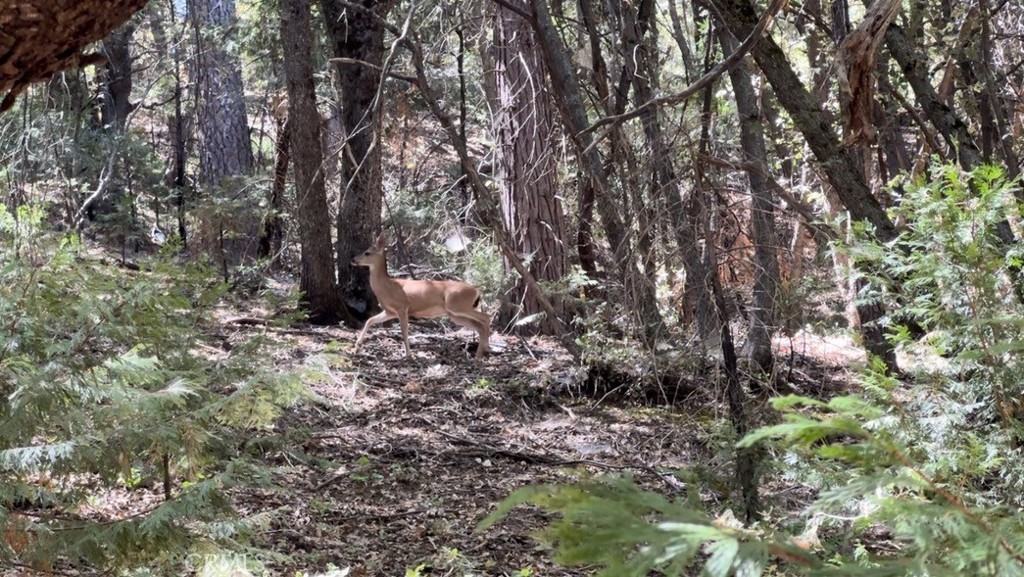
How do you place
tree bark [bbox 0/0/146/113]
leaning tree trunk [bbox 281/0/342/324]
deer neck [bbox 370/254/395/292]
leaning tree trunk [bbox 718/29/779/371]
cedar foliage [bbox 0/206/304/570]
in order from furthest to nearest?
deer neck [bbox 370/254/395/292] → leaning tree trunk [bbox 281/0/342/324] → leaning tree trunk [bbox 718/29/779/371] → cedar foliage [bbox 0/206/304/570] → tree bark [bbox 0/0/146/113]

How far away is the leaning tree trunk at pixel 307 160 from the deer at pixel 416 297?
48cm

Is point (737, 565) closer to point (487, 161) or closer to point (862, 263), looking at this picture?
point (862, 263)

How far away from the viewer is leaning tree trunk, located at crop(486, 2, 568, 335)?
1040 cm

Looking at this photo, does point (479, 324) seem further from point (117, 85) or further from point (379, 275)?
point (117, 85)

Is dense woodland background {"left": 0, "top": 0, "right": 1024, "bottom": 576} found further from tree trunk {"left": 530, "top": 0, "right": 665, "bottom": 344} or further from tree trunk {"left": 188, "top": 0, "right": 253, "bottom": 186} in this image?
tree trunk {"left": 188, "top": 0, "right": 253, "bottom": 186}

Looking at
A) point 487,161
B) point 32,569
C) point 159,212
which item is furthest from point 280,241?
point 32,569

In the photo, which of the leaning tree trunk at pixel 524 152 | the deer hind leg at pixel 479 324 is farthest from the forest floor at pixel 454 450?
the leaning tree trunk at pixel 524 152

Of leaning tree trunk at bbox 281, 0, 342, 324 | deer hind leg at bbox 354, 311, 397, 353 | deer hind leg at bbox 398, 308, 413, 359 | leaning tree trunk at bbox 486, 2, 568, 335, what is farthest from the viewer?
leaning tree trunk at bbox 486, 2, 568, 335

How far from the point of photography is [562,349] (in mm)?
10008

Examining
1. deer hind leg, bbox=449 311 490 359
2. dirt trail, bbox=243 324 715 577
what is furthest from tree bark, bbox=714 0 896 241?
deer hind leg, bbox=449 311 490 359

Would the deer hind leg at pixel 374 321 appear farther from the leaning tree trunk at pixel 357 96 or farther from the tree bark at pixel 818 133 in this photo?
the tree bark at pixel 818 133

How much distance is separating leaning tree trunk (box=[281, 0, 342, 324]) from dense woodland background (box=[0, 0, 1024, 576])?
0.11 feet

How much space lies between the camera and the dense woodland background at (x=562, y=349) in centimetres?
313

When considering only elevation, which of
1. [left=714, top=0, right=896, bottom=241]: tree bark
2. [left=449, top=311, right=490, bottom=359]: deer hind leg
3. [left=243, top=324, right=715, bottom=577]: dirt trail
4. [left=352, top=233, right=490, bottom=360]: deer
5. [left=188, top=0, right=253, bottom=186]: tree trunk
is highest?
[left=188, top=0, right=253, bottom=186]: tree trunk
